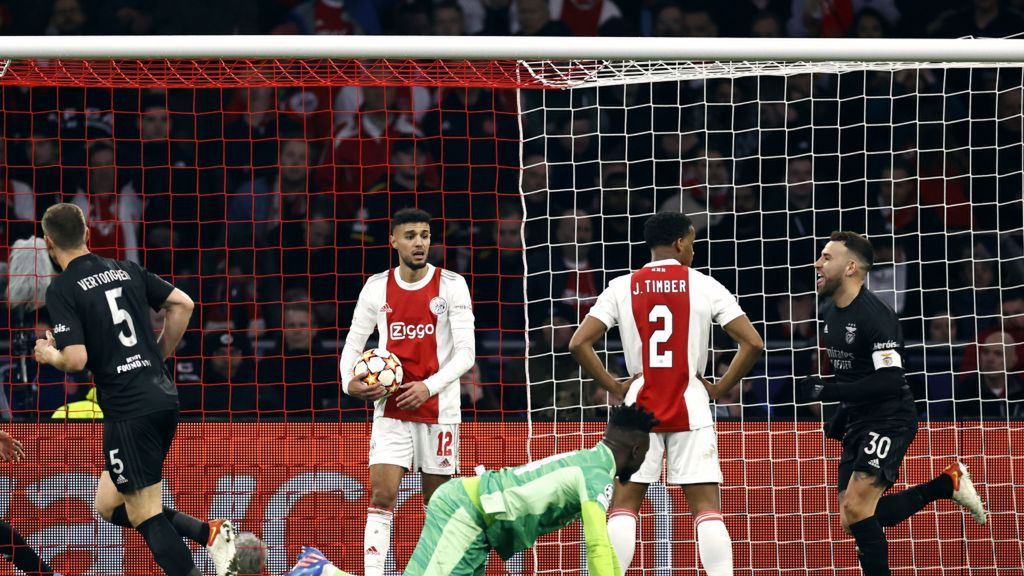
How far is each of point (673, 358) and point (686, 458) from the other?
0.45 m

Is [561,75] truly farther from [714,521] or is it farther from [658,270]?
[714,521]

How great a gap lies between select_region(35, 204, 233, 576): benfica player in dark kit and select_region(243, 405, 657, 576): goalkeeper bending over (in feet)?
4.21

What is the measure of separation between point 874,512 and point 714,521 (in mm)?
938

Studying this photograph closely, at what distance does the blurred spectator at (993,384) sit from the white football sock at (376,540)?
3487mm

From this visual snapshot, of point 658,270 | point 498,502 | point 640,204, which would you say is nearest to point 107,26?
point 640,204

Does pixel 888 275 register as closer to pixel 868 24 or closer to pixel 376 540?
pixel 868 24

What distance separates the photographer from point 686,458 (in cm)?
697

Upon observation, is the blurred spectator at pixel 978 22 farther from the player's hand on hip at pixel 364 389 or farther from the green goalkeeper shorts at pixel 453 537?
the green goalkeeper shorts at pixel 453 537

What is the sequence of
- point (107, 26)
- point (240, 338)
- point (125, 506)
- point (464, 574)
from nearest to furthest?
point (464, 574), point (125, 506), point (240, 338), point (107, 26)

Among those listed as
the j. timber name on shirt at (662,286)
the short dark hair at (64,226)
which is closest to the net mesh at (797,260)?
the j. timber name on shirt at (662,286)

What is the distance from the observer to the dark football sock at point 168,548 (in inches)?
256

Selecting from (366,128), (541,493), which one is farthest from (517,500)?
(366,128)

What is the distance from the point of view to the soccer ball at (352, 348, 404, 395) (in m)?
7.12

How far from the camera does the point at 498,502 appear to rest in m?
5.86
